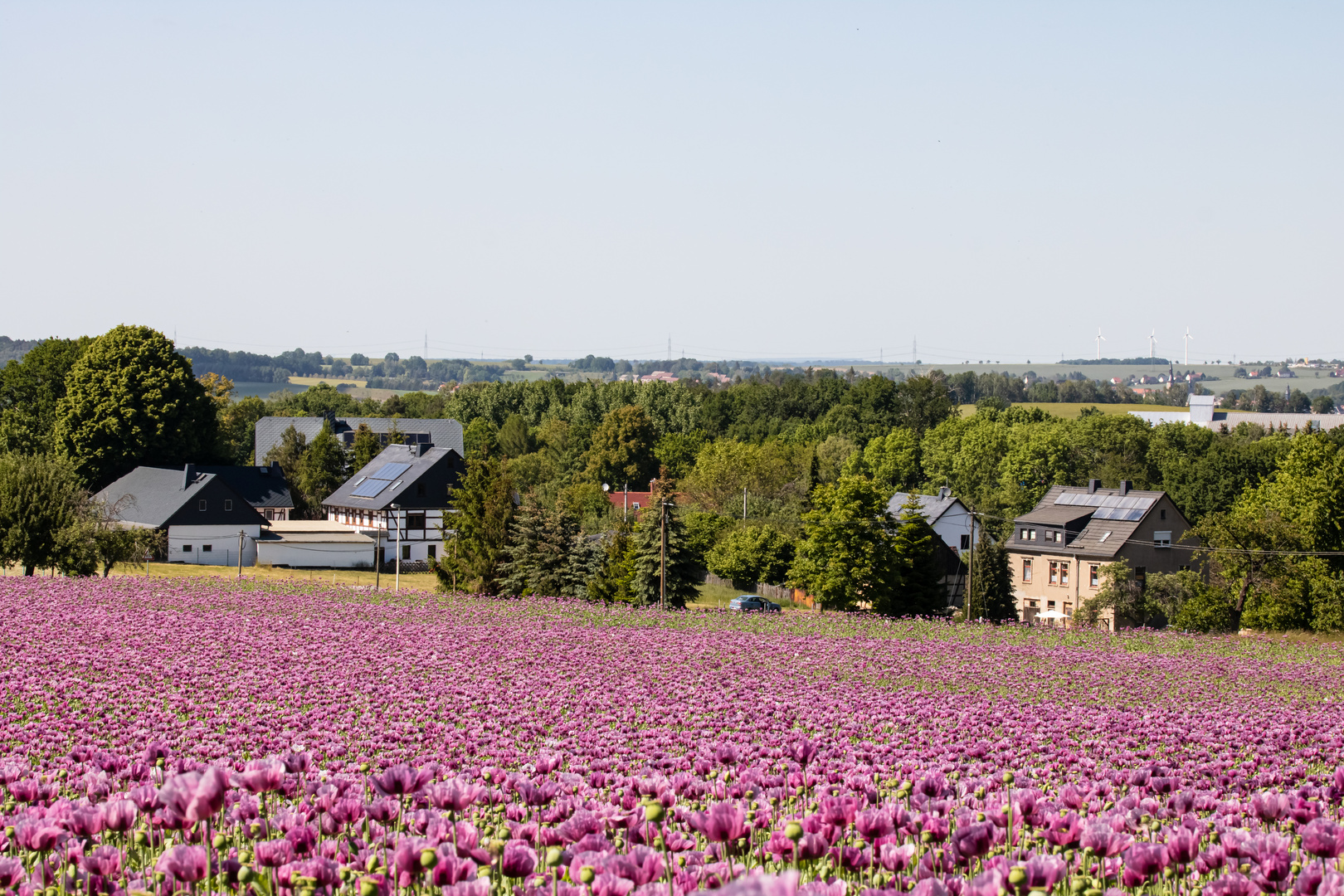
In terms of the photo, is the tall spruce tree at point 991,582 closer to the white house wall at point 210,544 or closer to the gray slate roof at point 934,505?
the gray slate roof at point 934,505

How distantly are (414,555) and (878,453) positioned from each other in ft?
195

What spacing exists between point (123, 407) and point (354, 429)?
42983 millimetres

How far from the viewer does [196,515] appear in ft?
232

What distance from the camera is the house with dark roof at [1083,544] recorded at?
74625 millimetres

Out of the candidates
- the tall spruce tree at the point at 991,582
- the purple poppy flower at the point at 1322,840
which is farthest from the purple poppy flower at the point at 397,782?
the tall spruce tree at the point at 991,582

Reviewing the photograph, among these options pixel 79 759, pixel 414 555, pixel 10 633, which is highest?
pixel 79 759

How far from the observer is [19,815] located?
6301mm

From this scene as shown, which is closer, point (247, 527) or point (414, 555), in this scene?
point (247, 527)

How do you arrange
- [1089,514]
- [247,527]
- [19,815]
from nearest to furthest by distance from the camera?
[19,815] → [247,527] → [1089,514]

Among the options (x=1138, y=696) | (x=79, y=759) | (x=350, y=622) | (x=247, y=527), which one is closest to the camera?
(x=79, y=759)

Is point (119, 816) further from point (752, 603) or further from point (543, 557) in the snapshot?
point (752, 603)

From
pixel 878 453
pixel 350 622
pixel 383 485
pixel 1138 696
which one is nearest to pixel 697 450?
pixel 878 453

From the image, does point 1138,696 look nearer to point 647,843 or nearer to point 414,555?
point 647,843

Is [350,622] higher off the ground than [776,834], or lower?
lower
